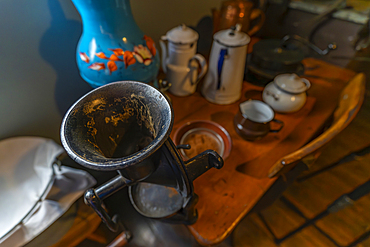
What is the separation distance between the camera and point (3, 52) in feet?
1.90

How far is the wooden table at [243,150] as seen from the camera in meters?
0.50

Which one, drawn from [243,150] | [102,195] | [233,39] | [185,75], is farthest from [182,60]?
[102,195]

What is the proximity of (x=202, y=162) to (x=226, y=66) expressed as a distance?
401mm

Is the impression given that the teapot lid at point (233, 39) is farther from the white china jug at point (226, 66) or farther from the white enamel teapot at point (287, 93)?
the white enamel teapot at point (287, 93)

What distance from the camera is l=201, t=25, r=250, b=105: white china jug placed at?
0.64 metres

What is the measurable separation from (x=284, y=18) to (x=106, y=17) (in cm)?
124

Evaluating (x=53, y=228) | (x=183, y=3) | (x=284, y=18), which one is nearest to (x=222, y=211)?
(x=53, y=228)

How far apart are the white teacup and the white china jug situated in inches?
1.5

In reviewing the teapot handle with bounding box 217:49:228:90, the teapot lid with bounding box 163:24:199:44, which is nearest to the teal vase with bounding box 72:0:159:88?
the teapot lid with bounding box 163:24:199:44

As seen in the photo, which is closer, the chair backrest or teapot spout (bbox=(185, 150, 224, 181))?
teapot spout (bbox=(185, 150, 224, 181))

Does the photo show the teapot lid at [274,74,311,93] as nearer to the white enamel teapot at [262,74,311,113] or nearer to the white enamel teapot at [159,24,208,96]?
the white enamel teapot at [262,74,311,113]

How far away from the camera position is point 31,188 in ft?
2.01

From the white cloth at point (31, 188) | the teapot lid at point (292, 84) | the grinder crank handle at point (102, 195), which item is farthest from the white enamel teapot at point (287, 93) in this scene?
the white cloth at point (31, 188)

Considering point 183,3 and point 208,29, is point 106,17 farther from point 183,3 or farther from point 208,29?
point 208,29
